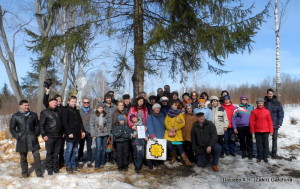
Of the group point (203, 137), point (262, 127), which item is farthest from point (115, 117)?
point (262, 127)

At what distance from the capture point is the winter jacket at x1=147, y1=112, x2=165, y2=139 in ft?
20.9

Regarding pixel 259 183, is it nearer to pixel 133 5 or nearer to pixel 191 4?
pixel 191 4

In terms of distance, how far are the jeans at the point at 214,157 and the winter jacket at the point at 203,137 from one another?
0.42 feet

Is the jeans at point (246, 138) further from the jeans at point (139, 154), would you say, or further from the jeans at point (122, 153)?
the jeans at point (122, 153)

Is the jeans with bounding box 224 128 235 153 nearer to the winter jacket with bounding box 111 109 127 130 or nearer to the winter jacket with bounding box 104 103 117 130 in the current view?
the winter jacket with bounding box 111 109 127 130

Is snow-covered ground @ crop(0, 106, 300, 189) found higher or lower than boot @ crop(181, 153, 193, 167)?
lower

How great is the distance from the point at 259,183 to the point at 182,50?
5.00m

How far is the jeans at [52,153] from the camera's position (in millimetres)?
5816

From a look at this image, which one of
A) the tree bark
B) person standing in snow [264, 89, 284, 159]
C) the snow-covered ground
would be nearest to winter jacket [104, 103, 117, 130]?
the snow-covered ground

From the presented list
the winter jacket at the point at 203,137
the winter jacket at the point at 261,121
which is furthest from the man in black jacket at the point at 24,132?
the winter jacket at the point at 261,121

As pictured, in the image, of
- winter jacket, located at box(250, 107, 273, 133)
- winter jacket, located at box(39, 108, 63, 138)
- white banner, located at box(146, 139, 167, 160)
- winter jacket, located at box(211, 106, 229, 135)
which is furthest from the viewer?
winter jacket, located at box(211, 106, 229, 135)

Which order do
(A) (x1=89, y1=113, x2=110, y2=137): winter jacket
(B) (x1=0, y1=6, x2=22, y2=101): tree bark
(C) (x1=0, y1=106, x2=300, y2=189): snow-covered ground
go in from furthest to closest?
(B) (x1=0, y1=6, x2=22, y2=101): tree bark → (A) (x1=89, y1=113, x2=110, y2=137): winter jacket → (C) (x1=0, y1=106, x2=300, y2=189): snow-covered ground

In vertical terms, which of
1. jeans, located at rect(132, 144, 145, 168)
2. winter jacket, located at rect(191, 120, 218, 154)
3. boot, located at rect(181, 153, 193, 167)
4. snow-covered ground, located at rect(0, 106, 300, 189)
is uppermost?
winter jacket, located at rect(191, 120, 218, 154)

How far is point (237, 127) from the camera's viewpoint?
23.5 ft
